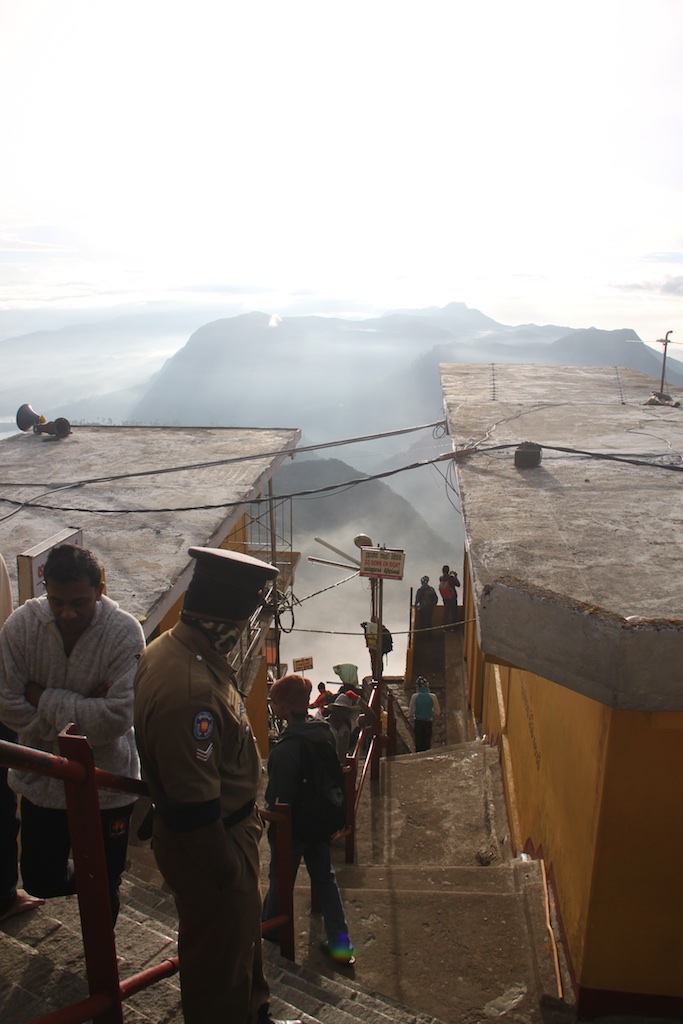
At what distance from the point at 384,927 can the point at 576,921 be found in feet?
4.78

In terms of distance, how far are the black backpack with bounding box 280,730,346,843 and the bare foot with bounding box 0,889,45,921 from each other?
1.34 meters

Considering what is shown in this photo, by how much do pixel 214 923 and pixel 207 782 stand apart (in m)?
0.59

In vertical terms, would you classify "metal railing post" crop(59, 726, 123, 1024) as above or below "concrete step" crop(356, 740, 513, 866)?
above

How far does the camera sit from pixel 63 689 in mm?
3000

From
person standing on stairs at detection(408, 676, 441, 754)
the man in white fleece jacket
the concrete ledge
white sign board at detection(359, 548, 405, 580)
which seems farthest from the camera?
person standing on stairs at detection(408, 676, 441, 754)

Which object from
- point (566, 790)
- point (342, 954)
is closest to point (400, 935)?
point (342, 954)

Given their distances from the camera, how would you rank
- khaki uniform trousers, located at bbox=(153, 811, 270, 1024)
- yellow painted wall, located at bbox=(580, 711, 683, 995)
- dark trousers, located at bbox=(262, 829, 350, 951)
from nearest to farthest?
khaki uniform trousers, located at bbox=(153, 811, 270, 1024)
yellow painted wall, located at bbox=(580, 711, 683, 995)
dark trousers, located at bbox=(262, 829, 350, 951)

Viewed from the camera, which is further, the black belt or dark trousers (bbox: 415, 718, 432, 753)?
dark trousers (bbox: 415, 718, 432, 753)

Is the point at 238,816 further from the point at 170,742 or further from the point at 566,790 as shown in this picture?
the point at 566,790

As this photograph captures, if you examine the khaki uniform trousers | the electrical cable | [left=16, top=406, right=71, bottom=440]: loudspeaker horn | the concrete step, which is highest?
[left=16, top=406, right=71, bottom=440]: loudspeaker horn

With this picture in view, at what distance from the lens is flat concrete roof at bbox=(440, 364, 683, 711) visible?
3289mm

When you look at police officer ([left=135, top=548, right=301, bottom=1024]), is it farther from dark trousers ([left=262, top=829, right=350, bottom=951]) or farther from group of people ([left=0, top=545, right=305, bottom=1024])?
dark trousers ([left=262, top=829, right=350, bottom=951])

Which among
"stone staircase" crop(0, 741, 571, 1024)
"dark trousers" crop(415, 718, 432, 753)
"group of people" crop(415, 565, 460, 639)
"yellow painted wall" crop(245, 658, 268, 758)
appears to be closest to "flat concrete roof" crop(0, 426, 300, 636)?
"stone staircase" crop(0, 741, 571, 1024)

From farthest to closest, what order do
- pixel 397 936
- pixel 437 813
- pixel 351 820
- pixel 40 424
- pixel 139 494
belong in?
pixel 40 424, pixel 139 494, pixel 437 813, pixel 351 820, pixel 397 936
